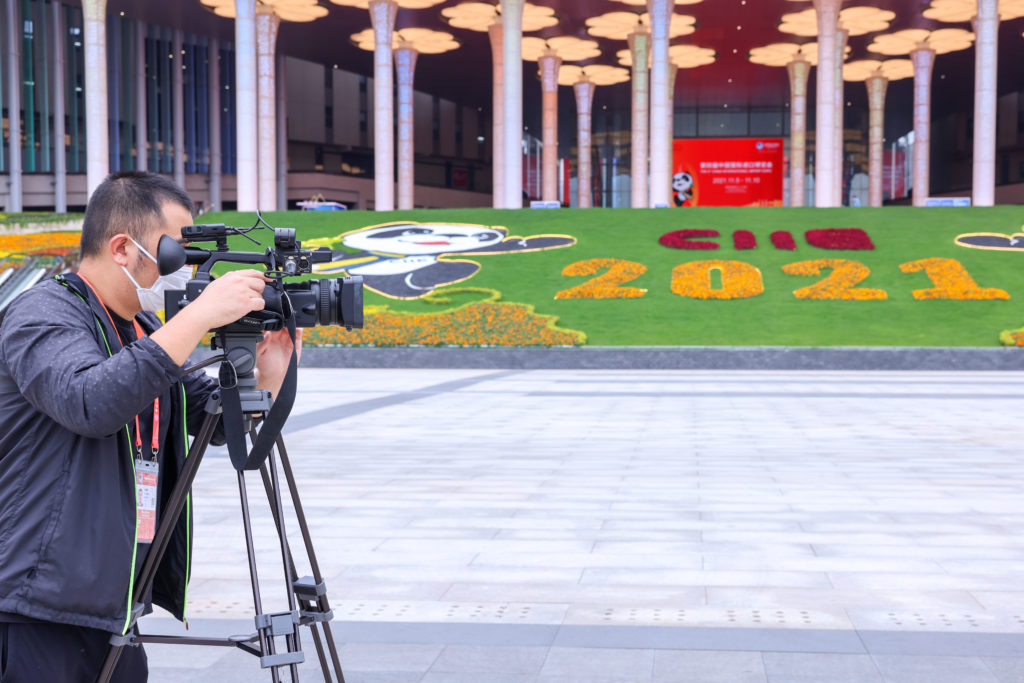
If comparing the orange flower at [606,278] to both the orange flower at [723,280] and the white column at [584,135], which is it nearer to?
the orange flower at [723,280]

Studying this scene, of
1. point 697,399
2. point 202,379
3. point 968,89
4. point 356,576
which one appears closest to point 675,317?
point 697,399

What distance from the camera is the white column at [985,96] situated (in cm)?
3725

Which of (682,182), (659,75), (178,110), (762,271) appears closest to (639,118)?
(659,75)

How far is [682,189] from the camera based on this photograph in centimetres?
6056

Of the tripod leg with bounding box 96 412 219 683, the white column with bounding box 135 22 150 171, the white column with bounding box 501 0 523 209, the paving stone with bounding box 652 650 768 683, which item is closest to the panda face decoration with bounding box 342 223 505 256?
the white column with bounding box 501 0 523 209

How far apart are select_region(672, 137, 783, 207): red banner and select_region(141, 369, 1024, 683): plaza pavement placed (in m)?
49.1

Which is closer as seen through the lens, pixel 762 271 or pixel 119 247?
pixel 119 247

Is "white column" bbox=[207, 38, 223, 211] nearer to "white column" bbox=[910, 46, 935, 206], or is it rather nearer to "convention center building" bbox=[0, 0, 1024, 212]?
"convention center building" bbox=[0, 0, 1024, 212]

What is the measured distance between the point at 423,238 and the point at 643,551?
84.7 feet

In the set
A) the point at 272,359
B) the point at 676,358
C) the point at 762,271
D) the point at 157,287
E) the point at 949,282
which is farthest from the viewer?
the point at 762,271

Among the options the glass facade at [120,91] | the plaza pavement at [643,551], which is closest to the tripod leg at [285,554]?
the plaza pavement at [643,551]

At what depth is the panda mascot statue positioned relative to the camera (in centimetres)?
6019

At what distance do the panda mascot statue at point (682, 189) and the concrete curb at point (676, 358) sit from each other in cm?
4019

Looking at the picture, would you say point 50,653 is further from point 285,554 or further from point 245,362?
point 245,362
